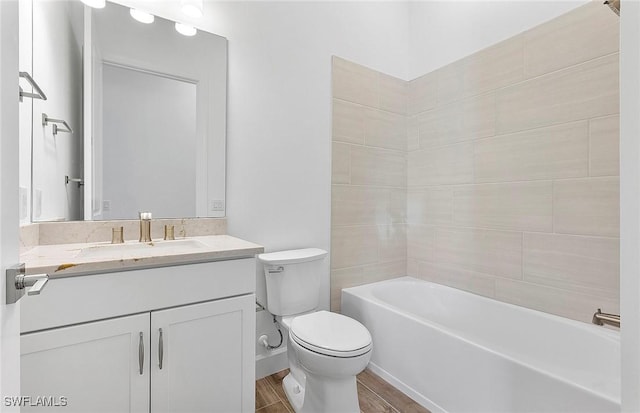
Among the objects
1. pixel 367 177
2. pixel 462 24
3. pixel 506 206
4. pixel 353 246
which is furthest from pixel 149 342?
pixel 462 24

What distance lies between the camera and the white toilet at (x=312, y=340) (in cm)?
142

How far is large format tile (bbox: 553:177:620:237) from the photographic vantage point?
5.16 feet

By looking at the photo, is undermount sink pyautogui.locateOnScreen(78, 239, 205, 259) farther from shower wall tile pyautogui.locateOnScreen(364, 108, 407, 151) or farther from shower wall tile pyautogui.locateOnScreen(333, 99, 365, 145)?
shower wall tile pyautogui.locateOnScreen(364, 108, 407, 151)

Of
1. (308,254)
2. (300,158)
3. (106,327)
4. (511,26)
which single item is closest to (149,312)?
(106,327)

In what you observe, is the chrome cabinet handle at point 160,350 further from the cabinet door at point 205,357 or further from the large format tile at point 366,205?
the large format tile at point 366,205

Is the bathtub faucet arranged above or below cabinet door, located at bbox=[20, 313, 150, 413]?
above

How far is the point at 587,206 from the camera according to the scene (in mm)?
1657

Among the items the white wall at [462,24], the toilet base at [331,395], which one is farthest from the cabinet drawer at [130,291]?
the white wall at [462,24]

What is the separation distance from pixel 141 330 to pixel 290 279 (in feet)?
2.84

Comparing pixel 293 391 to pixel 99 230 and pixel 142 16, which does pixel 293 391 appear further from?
pixel 142 16

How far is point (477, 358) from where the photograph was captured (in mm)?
1462

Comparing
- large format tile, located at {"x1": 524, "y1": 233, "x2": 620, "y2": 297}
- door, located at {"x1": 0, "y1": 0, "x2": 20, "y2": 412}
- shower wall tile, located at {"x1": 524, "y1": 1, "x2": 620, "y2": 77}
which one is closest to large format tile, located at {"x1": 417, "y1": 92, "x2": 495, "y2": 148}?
shower wall tile, located at {"x1": 524, "y1": 1, "x2": 620, "y2": 77}

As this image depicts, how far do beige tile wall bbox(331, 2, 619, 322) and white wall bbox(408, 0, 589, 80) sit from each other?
0.23 feet

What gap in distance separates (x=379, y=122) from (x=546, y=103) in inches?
41.5
